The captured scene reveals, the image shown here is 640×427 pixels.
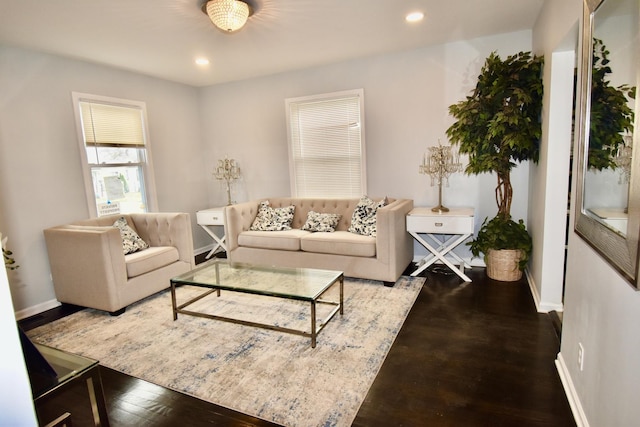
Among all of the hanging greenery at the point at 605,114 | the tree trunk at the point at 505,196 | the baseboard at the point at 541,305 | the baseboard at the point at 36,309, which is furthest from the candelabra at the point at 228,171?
the hanging greenery at the point at 605,114

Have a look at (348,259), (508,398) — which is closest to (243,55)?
(348,259)

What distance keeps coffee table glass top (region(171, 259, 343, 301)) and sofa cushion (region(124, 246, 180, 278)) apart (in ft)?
1.81

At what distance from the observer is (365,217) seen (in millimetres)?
3875

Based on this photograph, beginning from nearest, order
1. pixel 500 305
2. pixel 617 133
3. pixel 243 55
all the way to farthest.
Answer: pixel 617 133 < pixel 500 305 < pixel 243 55

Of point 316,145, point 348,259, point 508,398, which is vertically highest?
point 316,145

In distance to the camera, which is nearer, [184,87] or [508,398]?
[508,398]

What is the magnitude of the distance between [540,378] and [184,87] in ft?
17.0

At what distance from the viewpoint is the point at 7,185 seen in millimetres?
3109

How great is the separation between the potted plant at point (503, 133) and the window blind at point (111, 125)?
3.66 meters

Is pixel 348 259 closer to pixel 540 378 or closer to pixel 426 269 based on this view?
pixel 426 269

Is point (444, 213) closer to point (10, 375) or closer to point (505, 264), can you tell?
point (505, 264)

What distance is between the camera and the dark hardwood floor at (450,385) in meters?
1.74

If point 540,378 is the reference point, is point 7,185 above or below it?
above

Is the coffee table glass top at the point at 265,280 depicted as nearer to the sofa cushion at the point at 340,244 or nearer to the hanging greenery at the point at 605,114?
the sofa cushion at the point at 340,244
